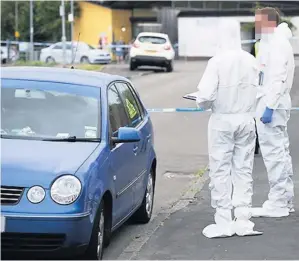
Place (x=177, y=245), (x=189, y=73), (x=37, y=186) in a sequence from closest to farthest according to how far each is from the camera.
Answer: (x=37, y=186) < (x=177, y=245) < (x=189, y=73)

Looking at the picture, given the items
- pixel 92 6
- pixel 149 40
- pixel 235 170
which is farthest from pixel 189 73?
pixel 235 170

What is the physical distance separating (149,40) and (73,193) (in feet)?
102

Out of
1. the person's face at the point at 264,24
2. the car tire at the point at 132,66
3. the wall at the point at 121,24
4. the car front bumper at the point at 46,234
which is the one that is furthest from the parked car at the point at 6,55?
the car front bumper at the point at 46,234

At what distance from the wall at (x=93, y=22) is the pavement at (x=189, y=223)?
41.8 metres

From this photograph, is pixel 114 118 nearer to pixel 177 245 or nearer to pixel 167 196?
pixel 177 245

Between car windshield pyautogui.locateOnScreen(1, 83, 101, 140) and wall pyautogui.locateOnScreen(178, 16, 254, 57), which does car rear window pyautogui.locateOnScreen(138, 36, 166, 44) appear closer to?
wall pyautogui.locateOnScreen(178, 16, 254, 57)

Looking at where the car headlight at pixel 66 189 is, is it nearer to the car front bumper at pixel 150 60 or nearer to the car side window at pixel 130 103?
the car side window at pixel 130 103

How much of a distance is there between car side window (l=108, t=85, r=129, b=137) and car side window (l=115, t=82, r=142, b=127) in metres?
0.16

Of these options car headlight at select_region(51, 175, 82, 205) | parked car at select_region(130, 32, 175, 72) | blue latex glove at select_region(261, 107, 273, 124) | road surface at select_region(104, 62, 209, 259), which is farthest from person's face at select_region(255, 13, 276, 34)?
parked car at select_region(130, 32, 175, 72)

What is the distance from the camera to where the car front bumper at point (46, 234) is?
5773 mm

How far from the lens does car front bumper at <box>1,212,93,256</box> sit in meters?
5.77

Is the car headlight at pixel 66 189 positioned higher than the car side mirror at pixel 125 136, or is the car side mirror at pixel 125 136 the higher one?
the car side mirror at pixel 125 136

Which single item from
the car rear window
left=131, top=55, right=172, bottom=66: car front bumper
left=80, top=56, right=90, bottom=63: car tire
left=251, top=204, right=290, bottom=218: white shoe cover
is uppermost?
the car rear window

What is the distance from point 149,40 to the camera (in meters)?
36.6
